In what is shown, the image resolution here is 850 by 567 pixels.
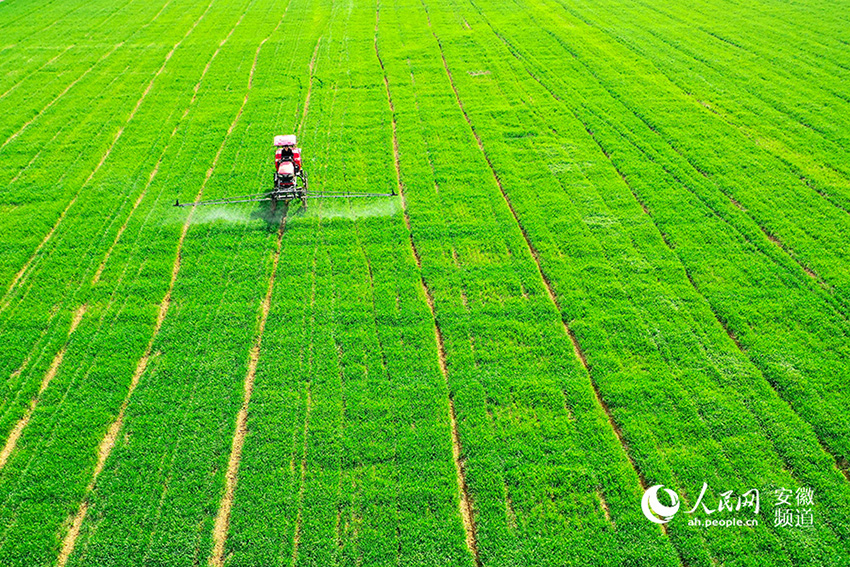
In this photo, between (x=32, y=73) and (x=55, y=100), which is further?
(x=32, y=73)

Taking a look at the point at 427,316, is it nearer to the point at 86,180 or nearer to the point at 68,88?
the point at 86,180

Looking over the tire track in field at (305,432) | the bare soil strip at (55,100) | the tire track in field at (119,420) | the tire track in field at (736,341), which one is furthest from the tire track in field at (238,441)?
the bare soil strip at (55,100)

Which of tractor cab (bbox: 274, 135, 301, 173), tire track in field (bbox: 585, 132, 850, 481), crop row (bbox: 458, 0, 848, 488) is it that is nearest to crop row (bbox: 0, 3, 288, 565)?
tractor cab (bbox: 274, 135, 301, 173)

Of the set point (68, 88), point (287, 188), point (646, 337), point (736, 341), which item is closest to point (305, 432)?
point (646, 337)

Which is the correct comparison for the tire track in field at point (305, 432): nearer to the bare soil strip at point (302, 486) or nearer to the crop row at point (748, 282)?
the bare soil strip at point (302, 486)

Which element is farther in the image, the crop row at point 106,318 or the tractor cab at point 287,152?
the tractor cab at point 287,152

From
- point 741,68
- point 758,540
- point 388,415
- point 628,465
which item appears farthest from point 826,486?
point 741,68
